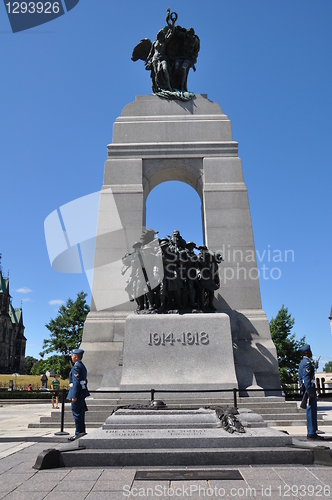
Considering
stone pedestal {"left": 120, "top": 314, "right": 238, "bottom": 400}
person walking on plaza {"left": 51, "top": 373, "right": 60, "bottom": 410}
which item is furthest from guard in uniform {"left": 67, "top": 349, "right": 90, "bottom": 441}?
person walking on plaza {"left": 51, "top": 373, "right": 60, "bottom": 410}

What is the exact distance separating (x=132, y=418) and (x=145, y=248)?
27.5ft

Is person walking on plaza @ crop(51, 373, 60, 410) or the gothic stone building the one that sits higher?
the gothic stone building

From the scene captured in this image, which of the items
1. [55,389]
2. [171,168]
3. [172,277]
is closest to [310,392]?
[172,277]

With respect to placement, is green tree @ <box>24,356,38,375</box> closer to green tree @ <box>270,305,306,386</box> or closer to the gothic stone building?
the gothic stone building

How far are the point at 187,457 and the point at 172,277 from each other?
8655 millimetres

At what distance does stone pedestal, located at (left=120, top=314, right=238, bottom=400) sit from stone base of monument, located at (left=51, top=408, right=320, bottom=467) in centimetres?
563

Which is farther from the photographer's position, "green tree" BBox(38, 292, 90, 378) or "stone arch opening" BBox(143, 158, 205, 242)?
"green tree" BBox(38, 292, 90, 378)

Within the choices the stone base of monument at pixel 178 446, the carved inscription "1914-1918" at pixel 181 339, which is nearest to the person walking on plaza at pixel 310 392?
the stone base of monument at pixel 178 446

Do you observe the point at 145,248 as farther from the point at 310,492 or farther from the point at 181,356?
the point at 310,492

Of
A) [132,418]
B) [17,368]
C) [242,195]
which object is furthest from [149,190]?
[17,368]

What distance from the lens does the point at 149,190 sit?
20594 millimetres

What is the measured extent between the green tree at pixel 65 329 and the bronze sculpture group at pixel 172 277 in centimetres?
3369

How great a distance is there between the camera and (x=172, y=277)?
47.2 feet

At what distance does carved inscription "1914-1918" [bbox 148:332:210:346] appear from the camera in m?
13.3
